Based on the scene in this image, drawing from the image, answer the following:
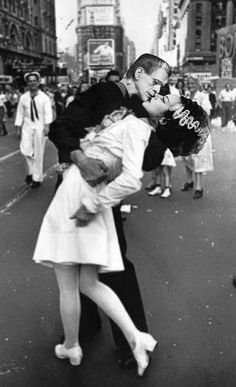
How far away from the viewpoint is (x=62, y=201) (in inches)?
99.7

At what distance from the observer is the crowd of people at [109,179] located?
2.44m

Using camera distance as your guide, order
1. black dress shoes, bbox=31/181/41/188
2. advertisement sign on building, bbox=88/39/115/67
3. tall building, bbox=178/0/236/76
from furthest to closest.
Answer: tall building, bbox=178/0/236/76 < advertisement sign on building, bbox=88/39/115/67 < black dress shoes, bbox=31/181/41/188

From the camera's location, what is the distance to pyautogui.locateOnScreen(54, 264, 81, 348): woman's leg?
2.65 meters

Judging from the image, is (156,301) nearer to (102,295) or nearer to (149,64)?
(102,295)

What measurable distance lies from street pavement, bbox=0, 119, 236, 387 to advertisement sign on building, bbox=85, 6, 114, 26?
183 meters

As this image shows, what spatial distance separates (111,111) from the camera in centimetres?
282

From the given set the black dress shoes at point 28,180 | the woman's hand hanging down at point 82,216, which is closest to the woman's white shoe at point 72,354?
the woman's hand hanging down at point 82,216

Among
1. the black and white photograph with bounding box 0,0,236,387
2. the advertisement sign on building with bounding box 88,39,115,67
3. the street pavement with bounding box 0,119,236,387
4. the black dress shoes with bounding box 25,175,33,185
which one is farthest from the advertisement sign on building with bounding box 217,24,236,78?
the black and white photograph with bounding box 0,0,236,387

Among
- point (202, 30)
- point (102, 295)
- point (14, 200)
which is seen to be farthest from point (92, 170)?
point (202, 30)

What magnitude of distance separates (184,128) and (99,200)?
2.06ft

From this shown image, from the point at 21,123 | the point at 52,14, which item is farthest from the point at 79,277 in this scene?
the point at 52,14

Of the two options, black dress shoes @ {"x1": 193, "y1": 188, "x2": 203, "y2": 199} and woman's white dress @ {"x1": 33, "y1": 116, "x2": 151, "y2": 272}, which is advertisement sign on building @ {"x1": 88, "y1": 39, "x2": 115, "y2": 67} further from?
woman's white dress @ {"x1": 33, "y1": 116, "x2": 151, "y2": 272}

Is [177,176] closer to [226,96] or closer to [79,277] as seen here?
[79,277]

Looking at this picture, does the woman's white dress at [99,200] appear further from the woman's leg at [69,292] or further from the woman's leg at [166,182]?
the woman's leg at [166,182]
